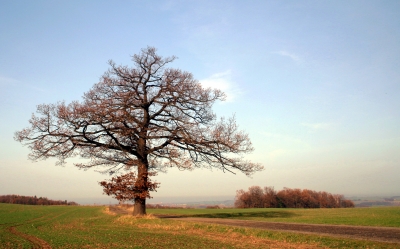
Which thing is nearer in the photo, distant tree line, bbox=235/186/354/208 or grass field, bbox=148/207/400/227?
grass field, bbox=148/207/400/227

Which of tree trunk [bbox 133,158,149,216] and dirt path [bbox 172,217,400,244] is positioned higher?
tree trunk [bbox 133,158,149,216]

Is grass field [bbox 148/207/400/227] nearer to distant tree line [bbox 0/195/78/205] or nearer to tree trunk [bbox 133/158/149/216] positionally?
tree trunk [bbox 133/158/149/216]

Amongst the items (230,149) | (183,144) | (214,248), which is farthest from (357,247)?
(183,144)

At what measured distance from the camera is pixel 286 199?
85812 mm

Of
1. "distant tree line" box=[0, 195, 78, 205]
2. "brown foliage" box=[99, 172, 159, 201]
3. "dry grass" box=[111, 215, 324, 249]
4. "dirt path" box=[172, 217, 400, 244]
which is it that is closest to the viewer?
"dry grass" box=[111, 215, 324, 249]

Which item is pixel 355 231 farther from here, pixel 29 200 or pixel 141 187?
pixel 29 200

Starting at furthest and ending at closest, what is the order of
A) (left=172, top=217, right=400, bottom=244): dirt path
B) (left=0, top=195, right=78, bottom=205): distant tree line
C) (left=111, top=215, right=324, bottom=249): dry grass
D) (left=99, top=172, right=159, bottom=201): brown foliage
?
1. (left=0, top=195, right=78, bottom=205): distant tree line
2. (left=99, top=172, right=159, bottom=201): brown foliage
3. (left=172, top=217, right=400, bottom=244): dirt path
4. (left=111, top=215, right=324, bottom=249): dry grass

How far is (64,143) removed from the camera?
22.0 meters

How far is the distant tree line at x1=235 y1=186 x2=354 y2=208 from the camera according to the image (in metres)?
81.1

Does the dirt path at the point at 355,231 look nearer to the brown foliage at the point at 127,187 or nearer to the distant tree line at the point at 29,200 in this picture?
the brown foliage at the point at 127,187

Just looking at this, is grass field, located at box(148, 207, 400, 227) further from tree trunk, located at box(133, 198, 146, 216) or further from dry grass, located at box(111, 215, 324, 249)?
tree trunk, located at box(133, 198, 146, 216)

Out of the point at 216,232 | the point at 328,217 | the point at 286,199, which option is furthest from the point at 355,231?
the point at 286,199

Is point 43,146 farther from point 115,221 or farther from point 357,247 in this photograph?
point 357,247

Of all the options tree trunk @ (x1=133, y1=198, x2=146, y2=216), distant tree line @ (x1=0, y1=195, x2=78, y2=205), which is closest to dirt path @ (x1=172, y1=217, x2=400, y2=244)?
tree trunk @ (x1=133, y1=198, x2=146, y2=216)
